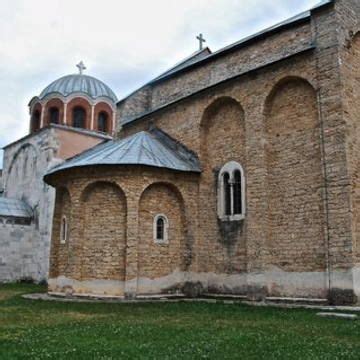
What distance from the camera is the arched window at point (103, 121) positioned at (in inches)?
1007

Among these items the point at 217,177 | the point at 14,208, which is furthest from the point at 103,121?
the point at 217,177

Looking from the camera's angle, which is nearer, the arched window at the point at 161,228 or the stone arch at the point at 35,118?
the arched window at the point at 161,228

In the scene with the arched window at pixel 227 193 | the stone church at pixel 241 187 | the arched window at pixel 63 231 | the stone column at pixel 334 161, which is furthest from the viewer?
the arched window at pixel 63 231

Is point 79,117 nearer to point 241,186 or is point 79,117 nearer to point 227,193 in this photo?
point 227,193

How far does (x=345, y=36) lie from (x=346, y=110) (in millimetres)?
2184

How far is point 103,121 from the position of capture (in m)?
25.9

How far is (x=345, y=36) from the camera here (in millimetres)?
12094

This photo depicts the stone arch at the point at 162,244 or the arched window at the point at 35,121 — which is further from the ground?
the arched window at the point at 35,121

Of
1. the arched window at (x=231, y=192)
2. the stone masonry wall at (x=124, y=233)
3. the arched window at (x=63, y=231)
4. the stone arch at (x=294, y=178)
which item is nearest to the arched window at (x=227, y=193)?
the arched window at (x=231, y=192)

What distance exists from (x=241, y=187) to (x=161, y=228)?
290 cm

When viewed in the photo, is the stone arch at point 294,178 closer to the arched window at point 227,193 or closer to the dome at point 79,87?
the arched window at point 227,193

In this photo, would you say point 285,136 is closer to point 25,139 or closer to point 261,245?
point 261,245

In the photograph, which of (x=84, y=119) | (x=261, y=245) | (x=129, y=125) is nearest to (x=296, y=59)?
(x=261, y=245)

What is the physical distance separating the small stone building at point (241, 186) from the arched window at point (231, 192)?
0.04 meters
